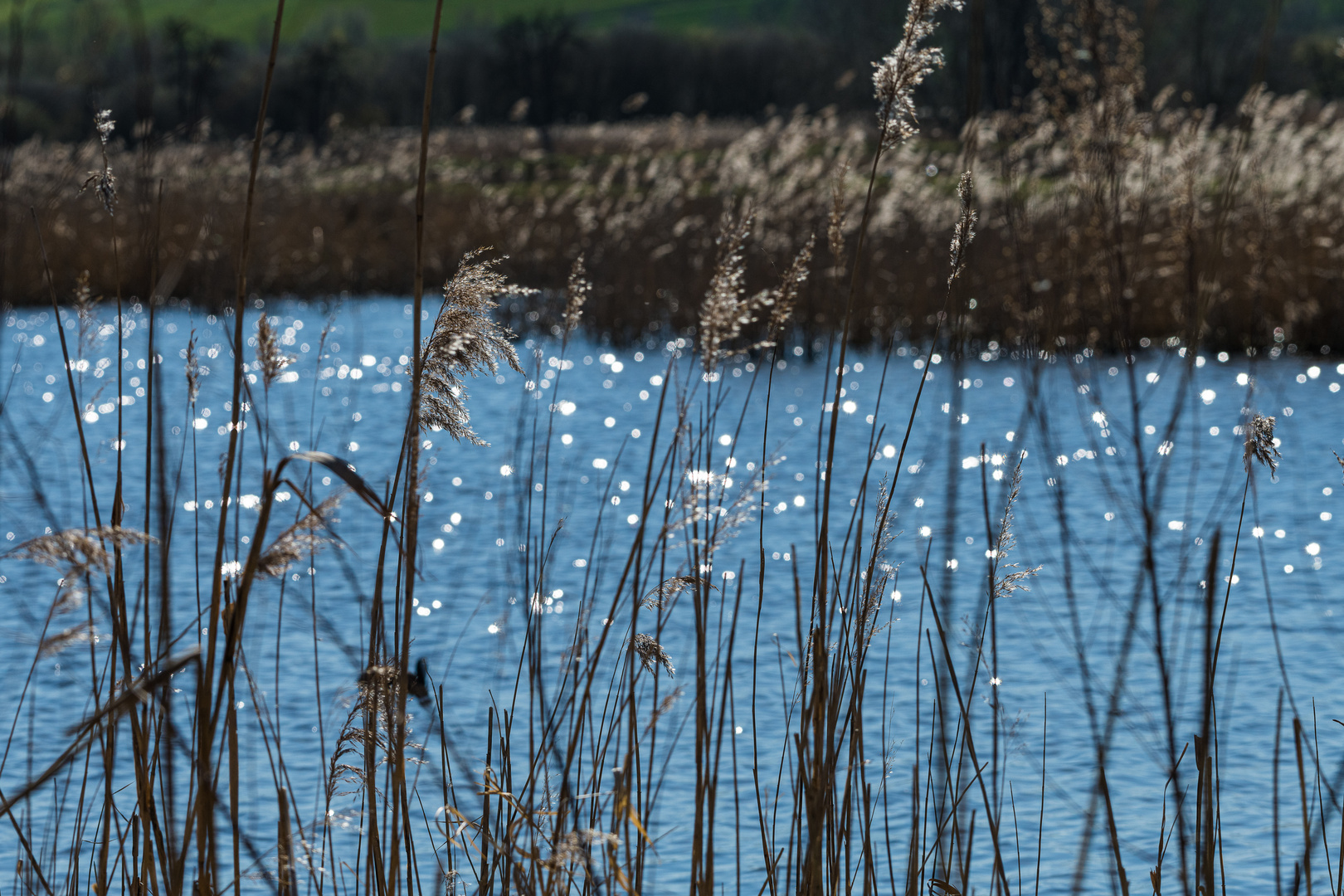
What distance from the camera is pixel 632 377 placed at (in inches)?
359

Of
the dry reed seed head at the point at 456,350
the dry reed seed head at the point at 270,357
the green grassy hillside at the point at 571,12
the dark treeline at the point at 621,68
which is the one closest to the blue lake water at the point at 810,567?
the dry reed seed head at the point at 270,357

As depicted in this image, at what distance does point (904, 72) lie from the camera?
1.40 m

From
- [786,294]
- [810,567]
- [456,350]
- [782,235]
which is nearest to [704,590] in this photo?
[786,294]

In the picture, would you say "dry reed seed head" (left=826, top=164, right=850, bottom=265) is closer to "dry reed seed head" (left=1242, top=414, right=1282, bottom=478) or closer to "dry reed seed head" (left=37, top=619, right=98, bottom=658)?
"dry reed seed head" (left=1242, top=414, right=1282, bottom=478)

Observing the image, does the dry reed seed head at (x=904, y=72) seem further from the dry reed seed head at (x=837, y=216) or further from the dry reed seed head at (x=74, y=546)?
the dry reed seed head at (x=74, y=546)

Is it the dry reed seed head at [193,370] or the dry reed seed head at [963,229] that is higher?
the dry reed seed head at [963,229]

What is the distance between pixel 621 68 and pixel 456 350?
4448 centimetres

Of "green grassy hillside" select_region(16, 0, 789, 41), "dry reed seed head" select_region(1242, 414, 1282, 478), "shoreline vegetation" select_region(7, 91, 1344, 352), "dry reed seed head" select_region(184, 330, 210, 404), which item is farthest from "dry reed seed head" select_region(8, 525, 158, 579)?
"green grassy hillside" select_region(16, 0, 789, 41)

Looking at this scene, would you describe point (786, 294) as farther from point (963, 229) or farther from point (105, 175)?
point (105, 175)

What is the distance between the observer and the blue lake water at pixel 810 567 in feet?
7.52

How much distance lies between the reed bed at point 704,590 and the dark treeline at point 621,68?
0.24m

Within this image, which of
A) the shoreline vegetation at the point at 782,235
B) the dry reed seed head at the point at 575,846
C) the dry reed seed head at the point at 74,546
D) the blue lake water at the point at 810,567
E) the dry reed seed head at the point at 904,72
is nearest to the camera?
the dry reed seed head at the point at 74,546

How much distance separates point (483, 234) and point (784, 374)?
4.52 metres

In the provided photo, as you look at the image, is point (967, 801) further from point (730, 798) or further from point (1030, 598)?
point (1030, 598)
